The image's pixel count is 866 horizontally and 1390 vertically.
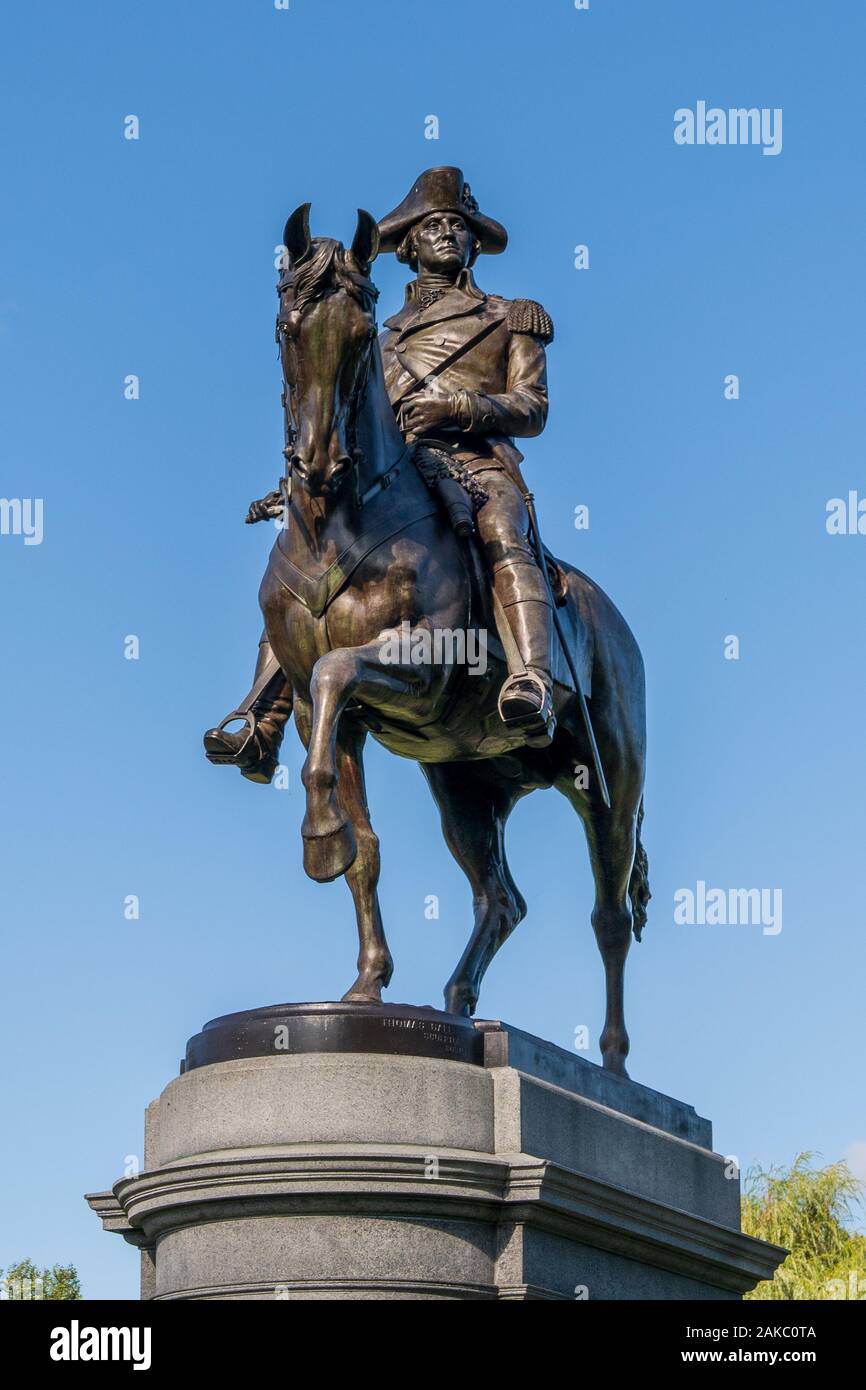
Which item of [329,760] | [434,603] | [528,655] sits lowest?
[329,760]

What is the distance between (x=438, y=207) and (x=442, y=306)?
0.63 meters

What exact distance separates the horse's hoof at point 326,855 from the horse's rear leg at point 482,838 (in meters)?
2.71

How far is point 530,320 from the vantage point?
48.8ft

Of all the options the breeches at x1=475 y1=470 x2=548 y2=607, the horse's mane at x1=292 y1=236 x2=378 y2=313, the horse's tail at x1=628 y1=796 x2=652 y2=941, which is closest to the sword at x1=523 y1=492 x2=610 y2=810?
the breeches at x1=475 y1=470 x2=548 y2=607

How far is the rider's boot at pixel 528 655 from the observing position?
1298 cm

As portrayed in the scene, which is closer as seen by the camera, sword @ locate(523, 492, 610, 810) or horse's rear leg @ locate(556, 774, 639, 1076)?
sword @ locate(523, 492, 610, 810)

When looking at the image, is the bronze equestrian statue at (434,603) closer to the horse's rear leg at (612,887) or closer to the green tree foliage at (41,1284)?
the horse's rear leg at (612,887)

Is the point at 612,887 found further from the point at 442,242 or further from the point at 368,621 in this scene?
the point at 442,242

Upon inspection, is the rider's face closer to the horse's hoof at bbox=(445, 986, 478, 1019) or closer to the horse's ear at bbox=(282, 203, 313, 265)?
the horse's ear at bbox=(282, 203, 313, 265)

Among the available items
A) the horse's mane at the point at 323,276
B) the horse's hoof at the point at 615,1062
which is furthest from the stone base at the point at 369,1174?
the horse's mane at the point at 323,276

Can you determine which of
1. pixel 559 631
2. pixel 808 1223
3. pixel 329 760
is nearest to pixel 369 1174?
pixel 329 760

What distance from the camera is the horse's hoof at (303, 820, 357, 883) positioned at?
1212cm
